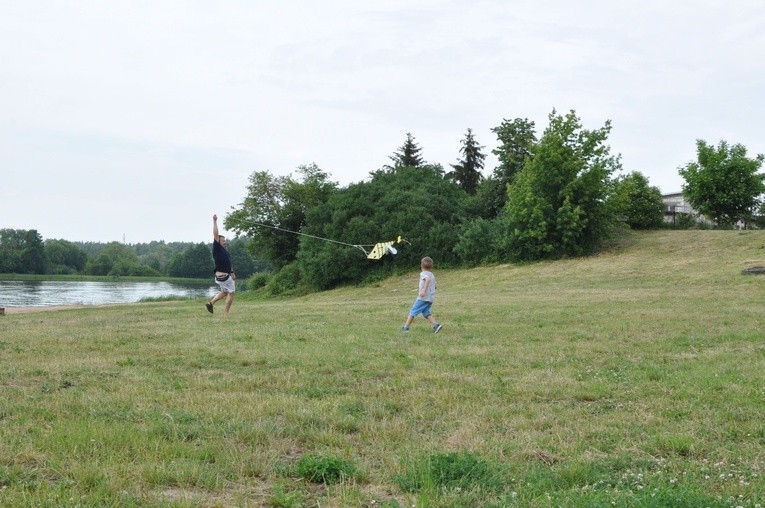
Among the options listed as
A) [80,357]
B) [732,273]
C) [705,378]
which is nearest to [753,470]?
[705,378]

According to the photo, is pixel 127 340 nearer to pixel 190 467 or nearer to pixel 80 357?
pixel 80 357

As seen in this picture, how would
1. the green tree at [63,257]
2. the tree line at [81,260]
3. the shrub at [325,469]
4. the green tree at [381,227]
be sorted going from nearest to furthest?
the shrub at [325,469]
the green tree at [381,227]
the tree line at [81,260]
the green tree at [63,257]

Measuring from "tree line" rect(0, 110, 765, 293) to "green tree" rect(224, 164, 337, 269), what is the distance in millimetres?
107

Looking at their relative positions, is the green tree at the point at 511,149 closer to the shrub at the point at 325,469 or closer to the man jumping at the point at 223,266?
the man jumping at the point at 223,266

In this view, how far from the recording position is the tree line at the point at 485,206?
43500 mm

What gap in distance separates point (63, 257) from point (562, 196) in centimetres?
10924

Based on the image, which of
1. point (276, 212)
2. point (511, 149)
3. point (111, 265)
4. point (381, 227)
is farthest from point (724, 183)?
point (111, 265)

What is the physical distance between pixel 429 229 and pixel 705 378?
43.1 metres

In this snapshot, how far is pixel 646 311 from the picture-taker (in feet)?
56.3

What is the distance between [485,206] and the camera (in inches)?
2120

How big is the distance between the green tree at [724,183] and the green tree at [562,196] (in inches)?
586

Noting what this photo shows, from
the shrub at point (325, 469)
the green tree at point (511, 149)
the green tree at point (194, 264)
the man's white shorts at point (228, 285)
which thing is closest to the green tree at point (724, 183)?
the green tree at point (511, 149)

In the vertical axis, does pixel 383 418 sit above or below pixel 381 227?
below

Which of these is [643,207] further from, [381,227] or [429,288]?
[429,288]
